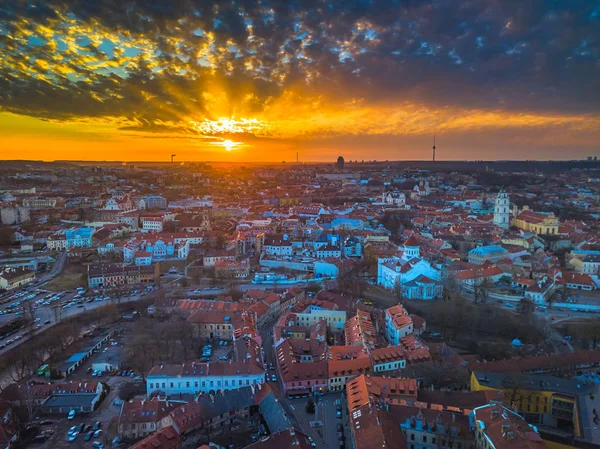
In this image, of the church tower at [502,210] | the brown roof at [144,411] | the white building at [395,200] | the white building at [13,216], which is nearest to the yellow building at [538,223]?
the church tower at [502,210]

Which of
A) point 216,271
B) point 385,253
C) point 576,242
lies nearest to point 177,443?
point 216,271

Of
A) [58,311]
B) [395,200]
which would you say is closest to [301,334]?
[58,311]

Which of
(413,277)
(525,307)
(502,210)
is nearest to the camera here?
(525,307)

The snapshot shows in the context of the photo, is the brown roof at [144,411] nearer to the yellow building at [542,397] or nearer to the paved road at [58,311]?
the paved road at [58,311]

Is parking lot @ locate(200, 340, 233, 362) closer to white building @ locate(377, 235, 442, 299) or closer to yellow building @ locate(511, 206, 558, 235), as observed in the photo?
white building @ locate(377, 235, 442, 299)

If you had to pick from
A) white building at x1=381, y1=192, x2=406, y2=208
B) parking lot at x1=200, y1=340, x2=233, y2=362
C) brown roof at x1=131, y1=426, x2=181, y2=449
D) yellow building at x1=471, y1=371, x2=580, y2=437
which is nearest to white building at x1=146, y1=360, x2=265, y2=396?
parking lot at x1=200, y1=340, x2=233, y2=362

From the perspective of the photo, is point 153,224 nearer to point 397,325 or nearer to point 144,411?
point 397,325
